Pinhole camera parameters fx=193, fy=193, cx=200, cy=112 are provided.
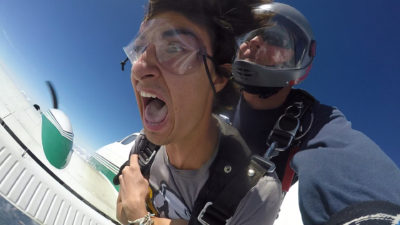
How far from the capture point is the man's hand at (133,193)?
0.67 meters

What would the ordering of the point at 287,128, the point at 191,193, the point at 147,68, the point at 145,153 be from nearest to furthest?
1. the point at 147,68
2. the point at 191,193
3. the point at 287,128
4. the point at 145,153

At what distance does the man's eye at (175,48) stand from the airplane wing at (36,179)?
980 mm

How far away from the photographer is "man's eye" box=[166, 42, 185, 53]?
58 cm

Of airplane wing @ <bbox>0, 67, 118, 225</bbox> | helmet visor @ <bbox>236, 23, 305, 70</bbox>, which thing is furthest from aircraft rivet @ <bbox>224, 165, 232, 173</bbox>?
airplane wing @ <bbox>0, 67, 118, 225</bbox>

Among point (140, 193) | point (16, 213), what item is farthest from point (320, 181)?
point (16, 213)

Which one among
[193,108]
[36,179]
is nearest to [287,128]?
[193,108]

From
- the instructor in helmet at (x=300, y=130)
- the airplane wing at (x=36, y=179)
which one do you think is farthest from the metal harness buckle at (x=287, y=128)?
the airplane wing at (x=36, y=179)

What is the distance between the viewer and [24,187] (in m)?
0.99

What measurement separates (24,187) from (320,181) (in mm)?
1313

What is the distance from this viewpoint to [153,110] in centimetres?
62

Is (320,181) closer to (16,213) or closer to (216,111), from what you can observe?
(216,111)

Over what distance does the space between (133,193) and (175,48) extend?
1.76 ft

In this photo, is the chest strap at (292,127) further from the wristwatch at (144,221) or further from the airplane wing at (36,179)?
the airplane wing at (36,179)

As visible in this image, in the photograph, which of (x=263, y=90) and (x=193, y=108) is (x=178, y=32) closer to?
(x=193, y=108)
